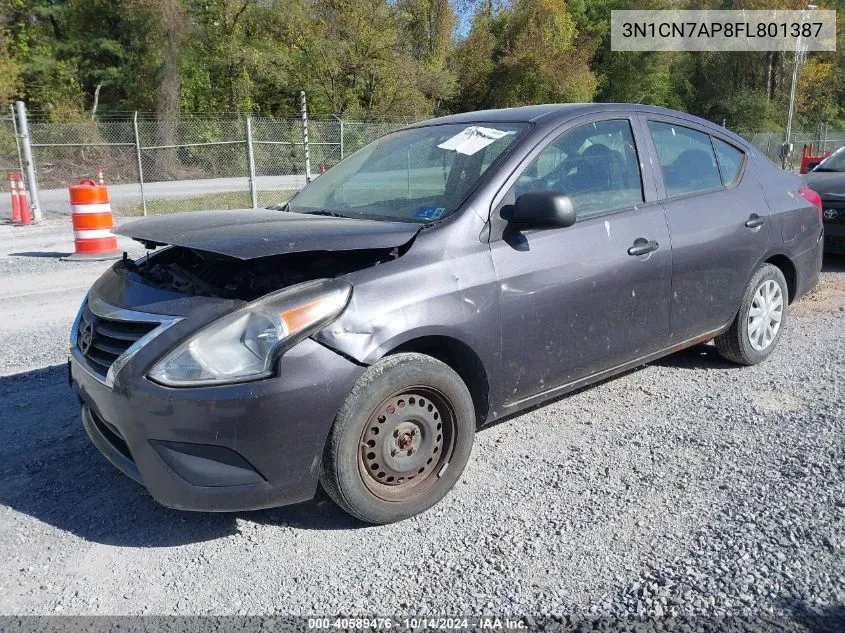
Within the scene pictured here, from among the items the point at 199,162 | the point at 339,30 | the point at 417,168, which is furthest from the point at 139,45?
the point at 417,168

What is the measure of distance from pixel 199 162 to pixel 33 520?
70.7 feet

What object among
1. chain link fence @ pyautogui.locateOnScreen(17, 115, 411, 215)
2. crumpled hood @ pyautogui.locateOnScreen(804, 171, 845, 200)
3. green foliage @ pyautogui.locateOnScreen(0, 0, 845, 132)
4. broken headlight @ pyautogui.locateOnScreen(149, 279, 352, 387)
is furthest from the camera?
green foliage @ pyautogui.locateOnScreen(0, 0, 845, 132)

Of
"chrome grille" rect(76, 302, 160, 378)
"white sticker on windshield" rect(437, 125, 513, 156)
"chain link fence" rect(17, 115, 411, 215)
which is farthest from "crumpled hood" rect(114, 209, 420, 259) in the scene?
"chain link fence" rect(17, 115, 411, 215)

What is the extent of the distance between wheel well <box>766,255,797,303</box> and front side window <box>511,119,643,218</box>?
1.56 m

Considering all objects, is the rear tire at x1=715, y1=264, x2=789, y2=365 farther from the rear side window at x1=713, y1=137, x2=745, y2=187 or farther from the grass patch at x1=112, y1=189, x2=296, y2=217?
the grass patch at x1=112, y1=189, x2=296, y2=217

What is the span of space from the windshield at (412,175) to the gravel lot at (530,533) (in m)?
1.33

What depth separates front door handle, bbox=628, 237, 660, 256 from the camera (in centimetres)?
369

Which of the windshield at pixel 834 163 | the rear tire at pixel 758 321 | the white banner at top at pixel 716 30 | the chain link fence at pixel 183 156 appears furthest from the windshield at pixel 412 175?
the white banner at top at pixel 716 30

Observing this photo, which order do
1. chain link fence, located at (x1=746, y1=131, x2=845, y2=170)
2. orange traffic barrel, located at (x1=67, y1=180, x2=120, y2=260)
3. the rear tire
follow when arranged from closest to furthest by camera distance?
1. the rear tire
2. orange traffic barrel, located at (x1=67, y1=180, x2=120, y2=260)
3. chain link fence, located at (x1=746, y1=131, x2=845, y2=170)

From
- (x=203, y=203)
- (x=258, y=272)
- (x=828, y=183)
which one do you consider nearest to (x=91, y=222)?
(x=258, y=272)

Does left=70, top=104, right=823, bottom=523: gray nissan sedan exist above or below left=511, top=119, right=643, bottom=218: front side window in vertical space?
below

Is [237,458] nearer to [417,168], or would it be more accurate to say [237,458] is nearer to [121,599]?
[121,599]

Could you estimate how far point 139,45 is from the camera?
3491 cm

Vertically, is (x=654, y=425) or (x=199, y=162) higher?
(x=199, y=162)
